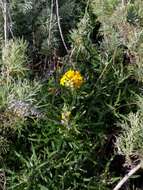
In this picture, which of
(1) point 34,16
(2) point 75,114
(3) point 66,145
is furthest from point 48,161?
(1) point 34,16

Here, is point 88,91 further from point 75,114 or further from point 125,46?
point 125,46

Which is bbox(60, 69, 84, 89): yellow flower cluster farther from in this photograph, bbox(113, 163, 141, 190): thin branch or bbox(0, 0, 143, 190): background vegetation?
bbox(113, 163, 141, 190): thin branch

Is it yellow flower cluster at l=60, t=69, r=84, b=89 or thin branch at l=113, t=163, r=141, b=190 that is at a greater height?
yellow flower cluster at l=60, t=69, r=84, b=89

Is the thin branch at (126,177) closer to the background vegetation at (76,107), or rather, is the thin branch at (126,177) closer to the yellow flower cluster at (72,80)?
the background vegetation at (76,107)

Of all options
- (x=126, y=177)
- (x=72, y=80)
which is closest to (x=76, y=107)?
(x=72, y=80)

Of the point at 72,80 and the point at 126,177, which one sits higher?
the point at 72,80

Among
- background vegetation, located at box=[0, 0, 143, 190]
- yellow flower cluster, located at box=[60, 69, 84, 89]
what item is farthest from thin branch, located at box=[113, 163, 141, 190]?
yellow flower cluster, located at box=[60, 69, 84, 89]

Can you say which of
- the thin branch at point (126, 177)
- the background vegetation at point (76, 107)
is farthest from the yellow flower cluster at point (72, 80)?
the thin branch at point (126, 177)

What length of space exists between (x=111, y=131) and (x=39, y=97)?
14.7 inches

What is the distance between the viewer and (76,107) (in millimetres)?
2016

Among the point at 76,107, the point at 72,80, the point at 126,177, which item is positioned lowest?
the point at 126,177

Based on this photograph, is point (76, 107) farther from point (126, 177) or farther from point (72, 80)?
point (126, 177)

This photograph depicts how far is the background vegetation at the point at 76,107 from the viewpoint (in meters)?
1.89

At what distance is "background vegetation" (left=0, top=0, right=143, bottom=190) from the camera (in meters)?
1.89
